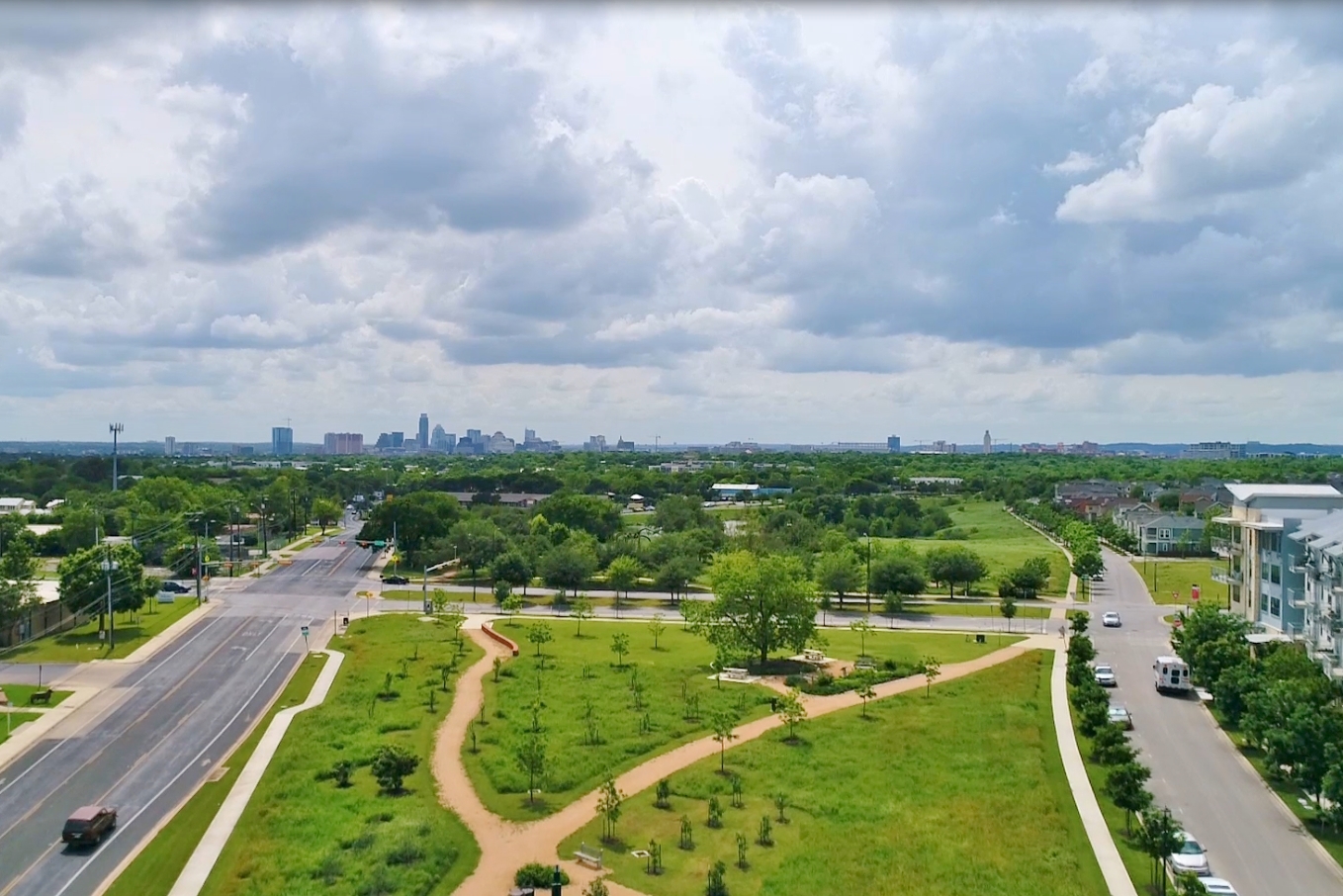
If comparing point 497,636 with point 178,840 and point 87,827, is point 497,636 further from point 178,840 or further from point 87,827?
point 87,827

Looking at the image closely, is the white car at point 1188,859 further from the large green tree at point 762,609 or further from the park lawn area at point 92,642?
the park lawn area at point 92,642

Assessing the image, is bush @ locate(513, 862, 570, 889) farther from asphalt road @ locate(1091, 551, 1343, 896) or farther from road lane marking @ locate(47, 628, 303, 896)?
asphalt road @ locate(1091, 551, 1343, 896)

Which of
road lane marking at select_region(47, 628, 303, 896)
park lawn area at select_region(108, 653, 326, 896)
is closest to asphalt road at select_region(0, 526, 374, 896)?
road lane marking at select_region(47, 628, 303, 896)

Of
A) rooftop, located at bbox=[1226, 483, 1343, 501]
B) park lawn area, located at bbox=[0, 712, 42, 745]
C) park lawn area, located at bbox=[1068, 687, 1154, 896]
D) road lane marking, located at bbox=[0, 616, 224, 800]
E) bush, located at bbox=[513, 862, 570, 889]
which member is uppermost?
rooftop, located at bbox=[1226, 483, 1343, 501]

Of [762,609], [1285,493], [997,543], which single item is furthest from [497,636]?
[997,543]

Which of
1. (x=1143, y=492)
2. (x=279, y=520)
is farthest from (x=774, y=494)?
(x=279, y=520)

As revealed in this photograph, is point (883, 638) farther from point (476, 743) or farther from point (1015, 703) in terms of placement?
point (476, 743)
